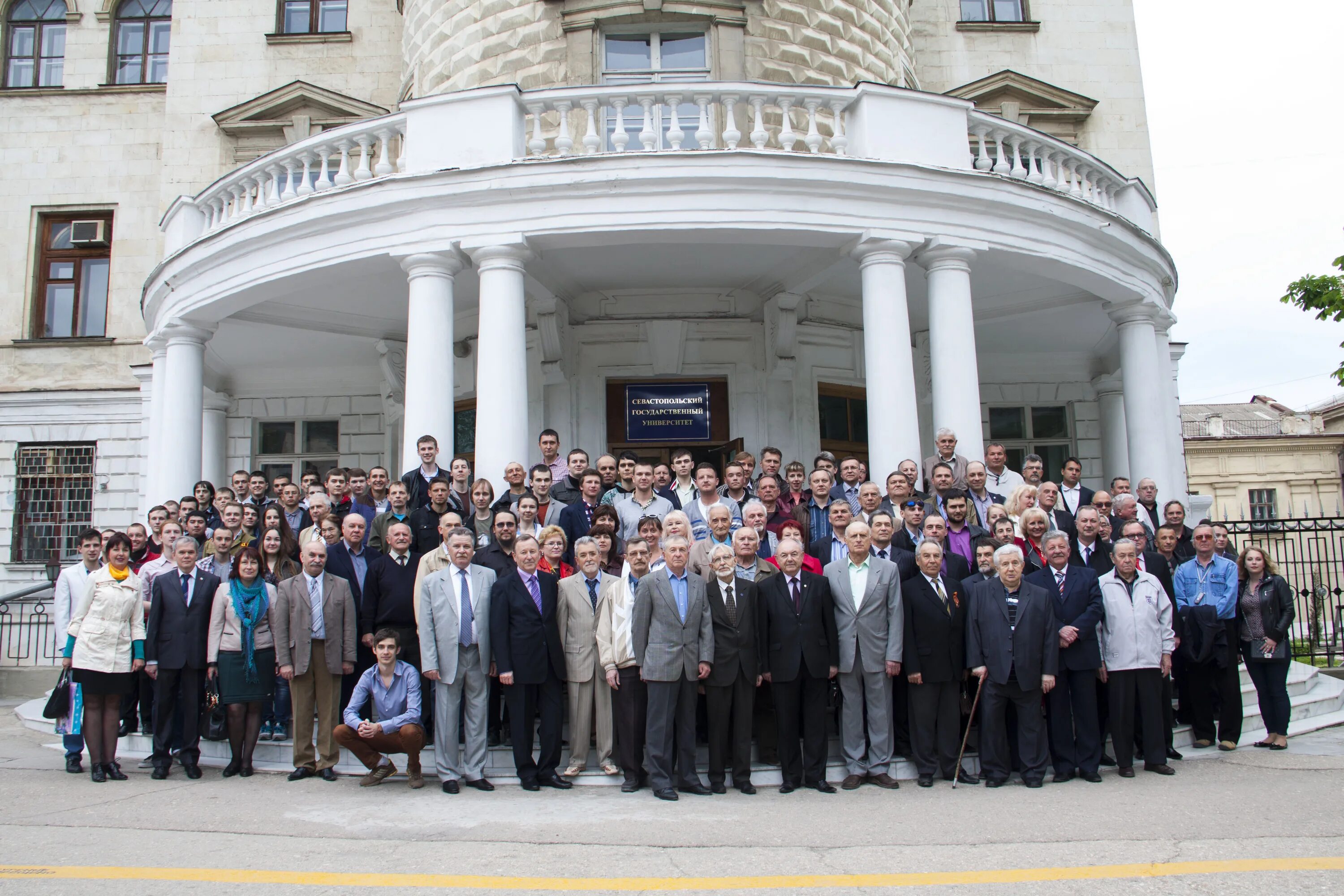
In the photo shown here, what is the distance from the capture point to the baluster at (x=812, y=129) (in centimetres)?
1038

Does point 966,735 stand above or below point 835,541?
below

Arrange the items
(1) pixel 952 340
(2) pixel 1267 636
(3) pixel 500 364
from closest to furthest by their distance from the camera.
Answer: (2) pixel 1267 636
(3) pixel 500 364
(1) pixel 952 340

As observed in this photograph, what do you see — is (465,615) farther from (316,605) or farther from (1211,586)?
(1211,586)

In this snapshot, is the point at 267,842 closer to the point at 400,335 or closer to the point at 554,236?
the point at 554,236

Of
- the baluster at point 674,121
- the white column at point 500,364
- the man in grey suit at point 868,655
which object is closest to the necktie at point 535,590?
the man in grey suit at point 868,655

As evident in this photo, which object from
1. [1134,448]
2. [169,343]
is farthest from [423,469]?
[1134,448]

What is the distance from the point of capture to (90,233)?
20625mm

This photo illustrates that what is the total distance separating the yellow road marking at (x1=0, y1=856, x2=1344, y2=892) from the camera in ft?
15.3

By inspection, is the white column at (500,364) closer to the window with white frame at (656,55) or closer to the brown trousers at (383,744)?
the brown trousers at (383,744)

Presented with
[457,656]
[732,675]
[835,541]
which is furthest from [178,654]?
[835,541]

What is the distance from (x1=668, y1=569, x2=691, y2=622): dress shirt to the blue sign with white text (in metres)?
6.81

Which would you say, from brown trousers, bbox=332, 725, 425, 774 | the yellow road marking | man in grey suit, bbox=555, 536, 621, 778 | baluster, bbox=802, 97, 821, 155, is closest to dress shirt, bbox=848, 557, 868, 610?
man in grey suit, bbox=555, 536, 621, 778

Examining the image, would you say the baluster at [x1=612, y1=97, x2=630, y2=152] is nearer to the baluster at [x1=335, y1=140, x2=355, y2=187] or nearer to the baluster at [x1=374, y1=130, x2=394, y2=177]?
the baluster at [x1=374, y1=130, x2=394, y2=177]

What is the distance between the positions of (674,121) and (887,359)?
10.1 ft
